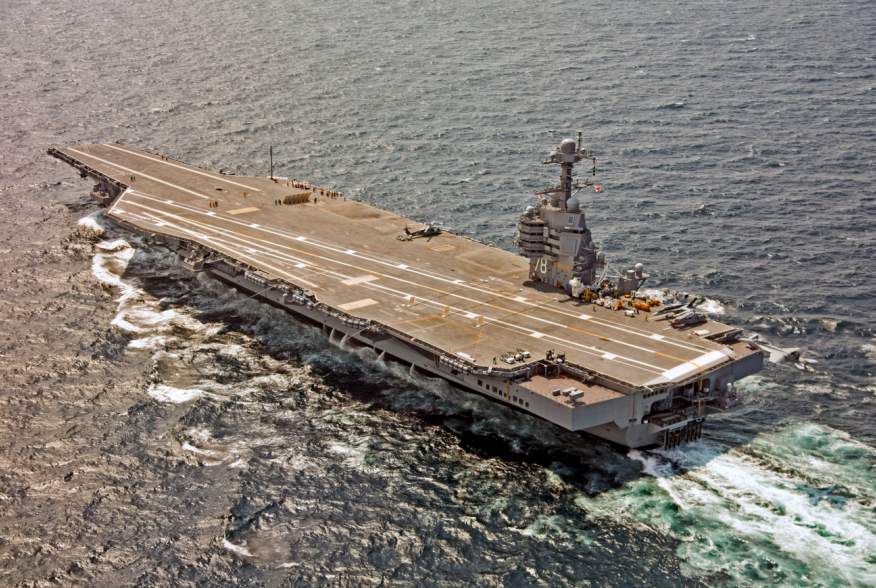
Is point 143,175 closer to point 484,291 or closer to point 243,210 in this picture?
point 243,210

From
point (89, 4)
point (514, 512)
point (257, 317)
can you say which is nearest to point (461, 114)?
point (257, 317)

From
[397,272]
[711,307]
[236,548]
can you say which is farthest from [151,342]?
[711,307]

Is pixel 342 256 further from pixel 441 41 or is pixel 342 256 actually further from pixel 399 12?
pixel 399 12

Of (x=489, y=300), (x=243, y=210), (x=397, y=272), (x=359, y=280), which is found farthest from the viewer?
(x=243, y=210)

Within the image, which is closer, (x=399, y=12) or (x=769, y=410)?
(x=769, y=410)

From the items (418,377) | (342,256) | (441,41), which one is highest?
(441,41)

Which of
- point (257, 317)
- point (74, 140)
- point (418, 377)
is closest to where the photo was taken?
point (418, 377)

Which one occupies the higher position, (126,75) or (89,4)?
(89,4)

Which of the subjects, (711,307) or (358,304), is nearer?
(358,304)
